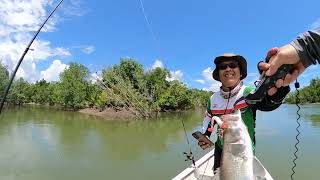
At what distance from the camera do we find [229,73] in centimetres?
346

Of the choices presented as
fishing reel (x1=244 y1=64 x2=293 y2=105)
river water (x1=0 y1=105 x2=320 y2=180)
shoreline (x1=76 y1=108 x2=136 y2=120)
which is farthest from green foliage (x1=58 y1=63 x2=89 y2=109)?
fishing reel (x1=244 y1=64 x2=293 y2=105)

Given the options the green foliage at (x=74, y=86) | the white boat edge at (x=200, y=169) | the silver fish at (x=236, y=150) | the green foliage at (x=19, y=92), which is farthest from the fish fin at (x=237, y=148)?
the green foliage at (x=19, y=92)

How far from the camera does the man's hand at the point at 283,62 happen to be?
5.07 ft

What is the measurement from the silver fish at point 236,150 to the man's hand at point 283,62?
27cm

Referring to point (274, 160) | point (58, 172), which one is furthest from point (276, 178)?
point (58, 172)

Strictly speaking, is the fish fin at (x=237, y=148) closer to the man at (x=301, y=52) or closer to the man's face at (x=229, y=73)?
the man at (x=301, y=52)

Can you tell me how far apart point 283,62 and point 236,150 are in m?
0.44

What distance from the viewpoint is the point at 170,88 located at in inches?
1810

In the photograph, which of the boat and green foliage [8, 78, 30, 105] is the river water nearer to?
the boat

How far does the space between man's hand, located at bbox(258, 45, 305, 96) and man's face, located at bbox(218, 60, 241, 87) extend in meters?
1.63

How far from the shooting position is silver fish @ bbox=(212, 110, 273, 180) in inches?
63.7

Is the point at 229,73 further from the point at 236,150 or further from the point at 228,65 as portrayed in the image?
the point at 236,150

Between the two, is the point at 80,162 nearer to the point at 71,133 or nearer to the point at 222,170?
the point at 71,133

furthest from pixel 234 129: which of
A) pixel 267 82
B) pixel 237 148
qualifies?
pixel 267 82
